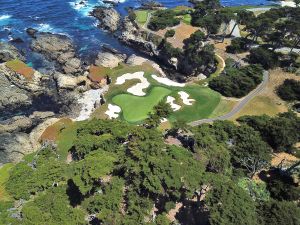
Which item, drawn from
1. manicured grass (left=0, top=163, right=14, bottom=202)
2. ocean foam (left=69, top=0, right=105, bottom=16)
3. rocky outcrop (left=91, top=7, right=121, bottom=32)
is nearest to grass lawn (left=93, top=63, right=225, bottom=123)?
manicured grass (left=0, top=163, right=14, bottom=202)

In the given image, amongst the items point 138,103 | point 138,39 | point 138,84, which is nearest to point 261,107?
point 138,103

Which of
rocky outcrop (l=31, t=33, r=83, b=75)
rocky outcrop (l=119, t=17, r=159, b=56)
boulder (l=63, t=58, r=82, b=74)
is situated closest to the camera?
boulder (l=63, t=58, r=82, b=74)

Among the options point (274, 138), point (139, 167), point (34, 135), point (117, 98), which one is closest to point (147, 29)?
point (117, 98)

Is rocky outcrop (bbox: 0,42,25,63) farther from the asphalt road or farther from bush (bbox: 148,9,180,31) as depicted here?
the asphalt road

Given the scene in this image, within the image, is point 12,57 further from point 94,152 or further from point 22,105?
point 94,152

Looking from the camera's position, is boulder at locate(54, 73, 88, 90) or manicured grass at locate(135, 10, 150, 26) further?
manicured grass at locate(135, 10, 150, 26)

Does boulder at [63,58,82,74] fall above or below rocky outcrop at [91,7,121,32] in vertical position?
below
